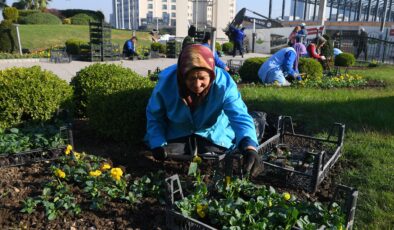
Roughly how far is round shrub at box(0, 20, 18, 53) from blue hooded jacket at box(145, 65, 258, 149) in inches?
668

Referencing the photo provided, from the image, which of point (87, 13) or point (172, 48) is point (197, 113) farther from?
point (87, 13)

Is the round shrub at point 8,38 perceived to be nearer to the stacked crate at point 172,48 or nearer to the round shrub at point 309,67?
the stacked crate at point 172,48

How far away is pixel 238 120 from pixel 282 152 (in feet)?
3.64

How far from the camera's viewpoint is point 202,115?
9.92 feet

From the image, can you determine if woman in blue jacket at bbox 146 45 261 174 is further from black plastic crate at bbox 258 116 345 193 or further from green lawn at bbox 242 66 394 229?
green lawn at bbox 242 66 394 229

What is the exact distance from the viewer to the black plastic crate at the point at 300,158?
2.84 m

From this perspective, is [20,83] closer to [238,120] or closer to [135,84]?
[135,84]

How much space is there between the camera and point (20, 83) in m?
3.75

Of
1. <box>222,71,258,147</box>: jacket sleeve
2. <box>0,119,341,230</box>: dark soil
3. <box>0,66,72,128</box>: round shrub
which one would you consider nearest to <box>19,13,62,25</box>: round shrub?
<box>0,66,72,128</box>: round shrub

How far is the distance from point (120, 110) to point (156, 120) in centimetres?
67

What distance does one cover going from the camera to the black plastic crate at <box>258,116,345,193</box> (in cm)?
284

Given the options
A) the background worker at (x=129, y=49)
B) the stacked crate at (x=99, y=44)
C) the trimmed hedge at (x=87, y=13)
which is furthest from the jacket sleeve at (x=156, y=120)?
the trimmed hedge at (x=87, y=13)

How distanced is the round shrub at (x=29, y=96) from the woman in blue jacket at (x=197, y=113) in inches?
59.0

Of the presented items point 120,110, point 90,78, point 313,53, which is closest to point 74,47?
point 313,53
